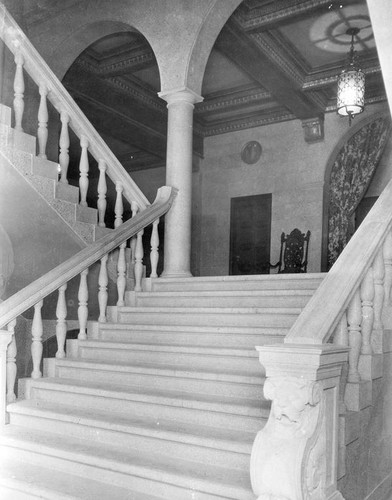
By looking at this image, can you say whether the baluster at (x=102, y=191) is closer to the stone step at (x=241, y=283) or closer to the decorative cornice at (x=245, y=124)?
the stone step at (x=241, y=283)

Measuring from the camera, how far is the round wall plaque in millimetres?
10617

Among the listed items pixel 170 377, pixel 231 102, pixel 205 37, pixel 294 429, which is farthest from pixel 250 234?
pixel 294 429

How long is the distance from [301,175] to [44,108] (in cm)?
594

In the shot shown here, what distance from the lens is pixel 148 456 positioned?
333 cm

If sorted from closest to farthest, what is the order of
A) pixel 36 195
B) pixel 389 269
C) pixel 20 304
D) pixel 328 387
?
pixel 328 387 → pixel 389 269 → pixel 20 304 → pixel 36 195

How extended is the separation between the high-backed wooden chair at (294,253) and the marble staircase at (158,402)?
4.52m

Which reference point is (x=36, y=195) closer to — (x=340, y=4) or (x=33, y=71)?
(x=33, y=71)

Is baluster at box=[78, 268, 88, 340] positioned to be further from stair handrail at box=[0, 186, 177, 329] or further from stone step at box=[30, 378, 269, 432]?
stone step at box=[30, 378, 269, 432]

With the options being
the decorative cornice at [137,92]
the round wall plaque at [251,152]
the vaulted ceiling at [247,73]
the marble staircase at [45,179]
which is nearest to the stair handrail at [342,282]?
the marble staircase at [45,179]

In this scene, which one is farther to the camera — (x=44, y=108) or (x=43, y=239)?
(x=43, y=239)

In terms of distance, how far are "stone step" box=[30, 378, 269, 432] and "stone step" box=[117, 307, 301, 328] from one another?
89 centimetres

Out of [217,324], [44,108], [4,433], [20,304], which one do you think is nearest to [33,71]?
[44,108]

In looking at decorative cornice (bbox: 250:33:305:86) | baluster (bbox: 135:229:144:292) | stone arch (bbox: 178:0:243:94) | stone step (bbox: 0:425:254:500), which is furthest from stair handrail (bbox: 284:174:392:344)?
decorative cornice (bbox: 250:33:305:86)

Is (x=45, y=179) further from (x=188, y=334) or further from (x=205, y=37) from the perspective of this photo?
(x=205, y=37)
